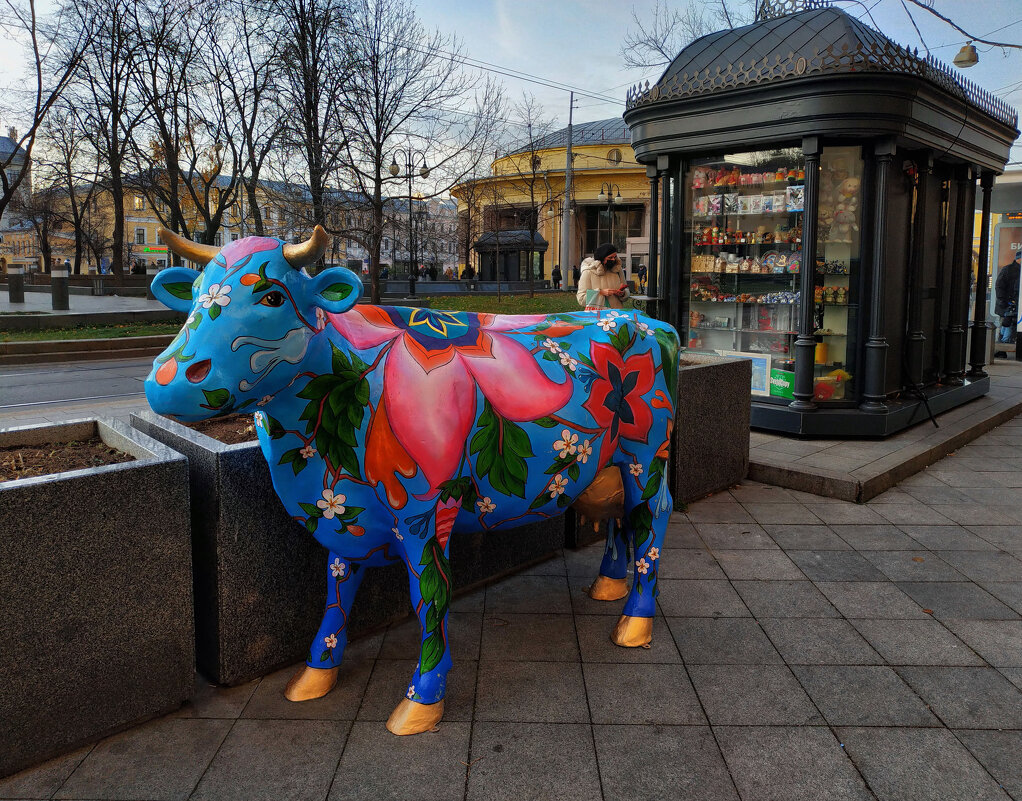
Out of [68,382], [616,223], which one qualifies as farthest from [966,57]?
[616,223]

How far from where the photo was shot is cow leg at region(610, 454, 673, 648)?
3816 millimetres

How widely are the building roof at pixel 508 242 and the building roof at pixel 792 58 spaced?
35457 mm

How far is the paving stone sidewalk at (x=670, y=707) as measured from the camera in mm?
2773

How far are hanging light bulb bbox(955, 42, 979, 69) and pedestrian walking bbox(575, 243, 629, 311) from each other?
688cm

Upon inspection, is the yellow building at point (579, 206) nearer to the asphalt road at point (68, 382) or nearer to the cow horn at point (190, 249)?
the asphalt road at point (68, 382)

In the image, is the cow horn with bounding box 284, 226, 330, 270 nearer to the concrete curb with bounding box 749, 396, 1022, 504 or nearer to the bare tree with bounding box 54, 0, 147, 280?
the concrete curb with bounding box 749, 396, 1022, 504

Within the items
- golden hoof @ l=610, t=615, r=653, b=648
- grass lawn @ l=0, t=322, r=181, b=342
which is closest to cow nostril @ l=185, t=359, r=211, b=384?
golden hoof @ l=610, t=615, r=653, b=648

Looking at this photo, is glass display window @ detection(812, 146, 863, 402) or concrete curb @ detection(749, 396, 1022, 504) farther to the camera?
glass display window @ detection(812, 146, 863, 402)

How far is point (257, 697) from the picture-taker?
130 inches

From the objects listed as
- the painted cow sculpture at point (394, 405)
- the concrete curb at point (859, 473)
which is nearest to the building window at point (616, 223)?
the concrete curb at point (859, 473)

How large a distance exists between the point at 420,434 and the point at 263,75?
1813 cm

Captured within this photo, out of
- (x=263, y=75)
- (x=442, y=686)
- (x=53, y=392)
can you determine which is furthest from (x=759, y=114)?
(x=263, y=75)

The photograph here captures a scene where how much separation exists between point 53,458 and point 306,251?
160 centimetres

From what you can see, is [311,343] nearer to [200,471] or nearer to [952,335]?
[200,471]
